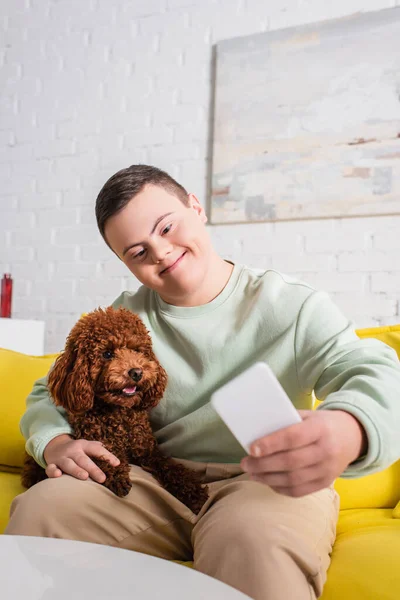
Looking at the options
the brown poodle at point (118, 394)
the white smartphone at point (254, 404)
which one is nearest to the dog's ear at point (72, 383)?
the brown poodle at point (118, 394)

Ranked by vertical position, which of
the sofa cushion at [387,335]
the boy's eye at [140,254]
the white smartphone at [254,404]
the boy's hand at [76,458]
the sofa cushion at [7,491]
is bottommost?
the sofa cushion at [7,491]

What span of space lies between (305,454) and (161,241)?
593mm

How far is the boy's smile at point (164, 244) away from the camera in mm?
1134

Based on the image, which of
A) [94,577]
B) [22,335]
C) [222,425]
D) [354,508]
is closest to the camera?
[94,577]

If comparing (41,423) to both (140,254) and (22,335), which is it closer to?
(140,254)

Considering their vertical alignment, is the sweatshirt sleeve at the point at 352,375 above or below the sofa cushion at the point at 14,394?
above

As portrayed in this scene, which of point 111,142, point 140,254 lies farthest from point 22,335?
point 140,254

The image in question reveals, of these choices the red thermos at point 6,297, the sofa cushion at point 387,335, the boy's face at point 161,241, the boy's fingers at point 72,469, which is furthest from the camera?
the red thermos at point 6,297

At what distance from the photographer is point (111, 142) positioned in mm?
2926

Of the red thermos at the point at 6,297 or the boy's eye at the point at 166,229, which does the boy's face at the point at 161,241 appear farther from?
the red thermos at the point at 6,297

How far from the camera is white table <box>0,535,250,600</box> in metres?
0.55

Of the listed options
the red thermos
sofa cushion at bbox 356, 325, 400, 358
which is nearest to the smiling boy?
sofa cushion at bbox 356, 325, 400, 358

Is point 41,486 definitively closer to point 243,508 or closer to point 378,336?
point 243,508

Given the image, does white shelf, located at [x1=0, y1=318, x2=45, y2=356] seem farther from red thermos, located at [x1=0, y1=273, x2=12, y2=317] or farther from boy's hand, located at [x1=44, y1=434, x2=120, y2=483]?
boy's hand, located at [x1=44, y1=434, x2=120, y2=483]
